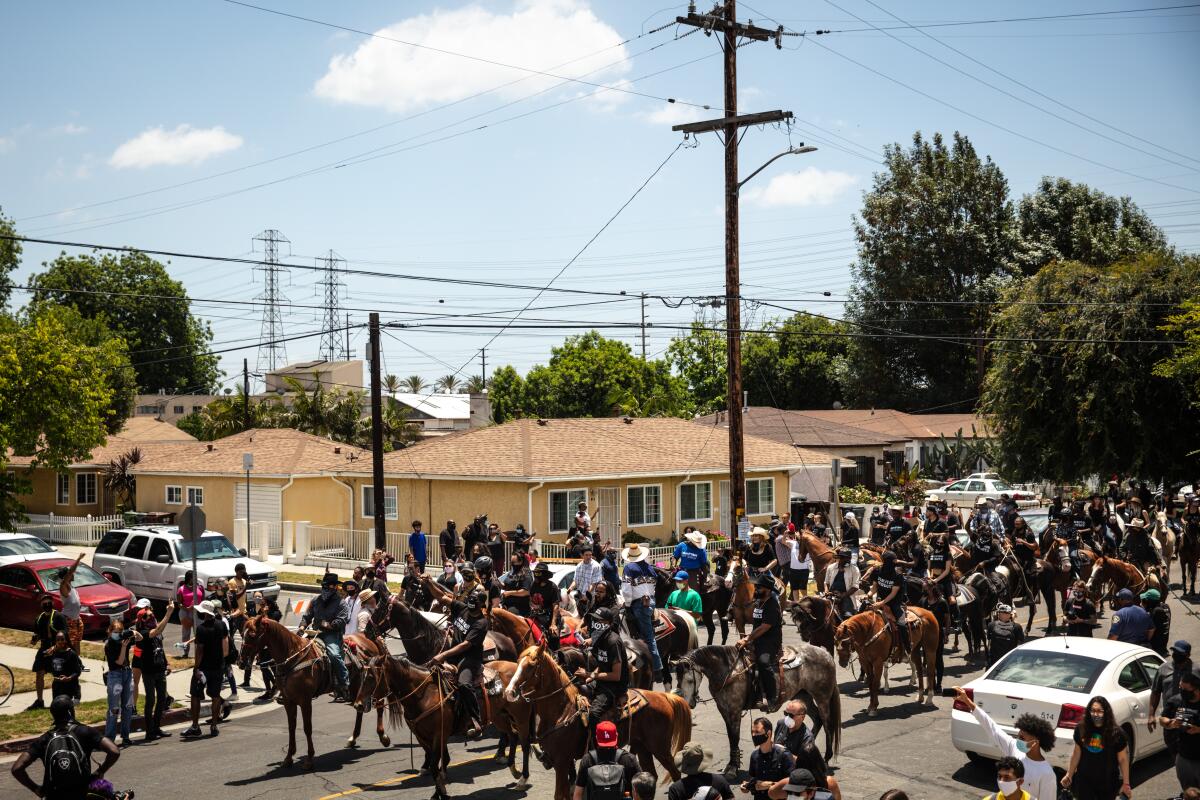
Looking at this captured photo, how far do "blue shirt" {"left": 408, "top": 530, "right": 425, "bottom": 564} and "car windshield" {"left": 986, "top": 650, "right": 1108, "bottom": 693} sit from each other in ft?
54.1

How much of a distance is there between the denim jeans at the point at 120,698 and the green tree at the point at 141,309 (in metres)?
71.4

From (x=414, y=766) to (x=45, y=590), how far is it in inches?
516

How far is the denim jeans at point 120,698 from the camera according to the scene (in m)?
14.4

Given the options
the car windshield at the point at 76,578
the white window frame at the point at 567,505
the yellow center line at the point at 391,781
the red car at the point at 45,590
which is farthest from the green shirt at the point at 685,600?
the white window frame at the point at 567,505

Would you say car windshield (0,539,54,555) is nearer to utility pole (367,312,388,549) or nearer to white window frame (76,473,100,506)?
utility pole (367,312,388,549)

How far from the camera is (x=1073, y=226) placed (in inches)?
2371

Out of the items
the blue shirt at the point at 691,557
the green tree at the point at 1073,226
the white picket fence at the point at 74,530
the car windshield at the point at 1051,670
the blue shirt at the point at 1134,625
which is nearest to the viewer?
the car windshield at the point at 1051,670

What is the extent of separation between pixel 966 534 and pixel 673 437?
14391 millimetres

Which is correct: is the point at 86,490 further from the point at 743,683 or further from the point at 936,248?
the point at 936,248

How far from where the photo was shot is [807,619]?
1477 cm

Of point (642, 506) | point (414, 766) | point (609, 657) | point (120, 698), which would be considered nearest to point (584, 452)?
point (642, 506)

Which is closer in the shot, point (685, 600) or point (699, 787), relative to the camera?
point (699, 787)

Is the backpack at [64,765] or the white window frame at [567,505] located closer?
the backpack at [64,765]

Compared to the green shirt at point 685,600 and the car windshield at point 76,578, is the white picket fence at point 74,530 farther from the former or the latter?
the green shirt at point 685,600
